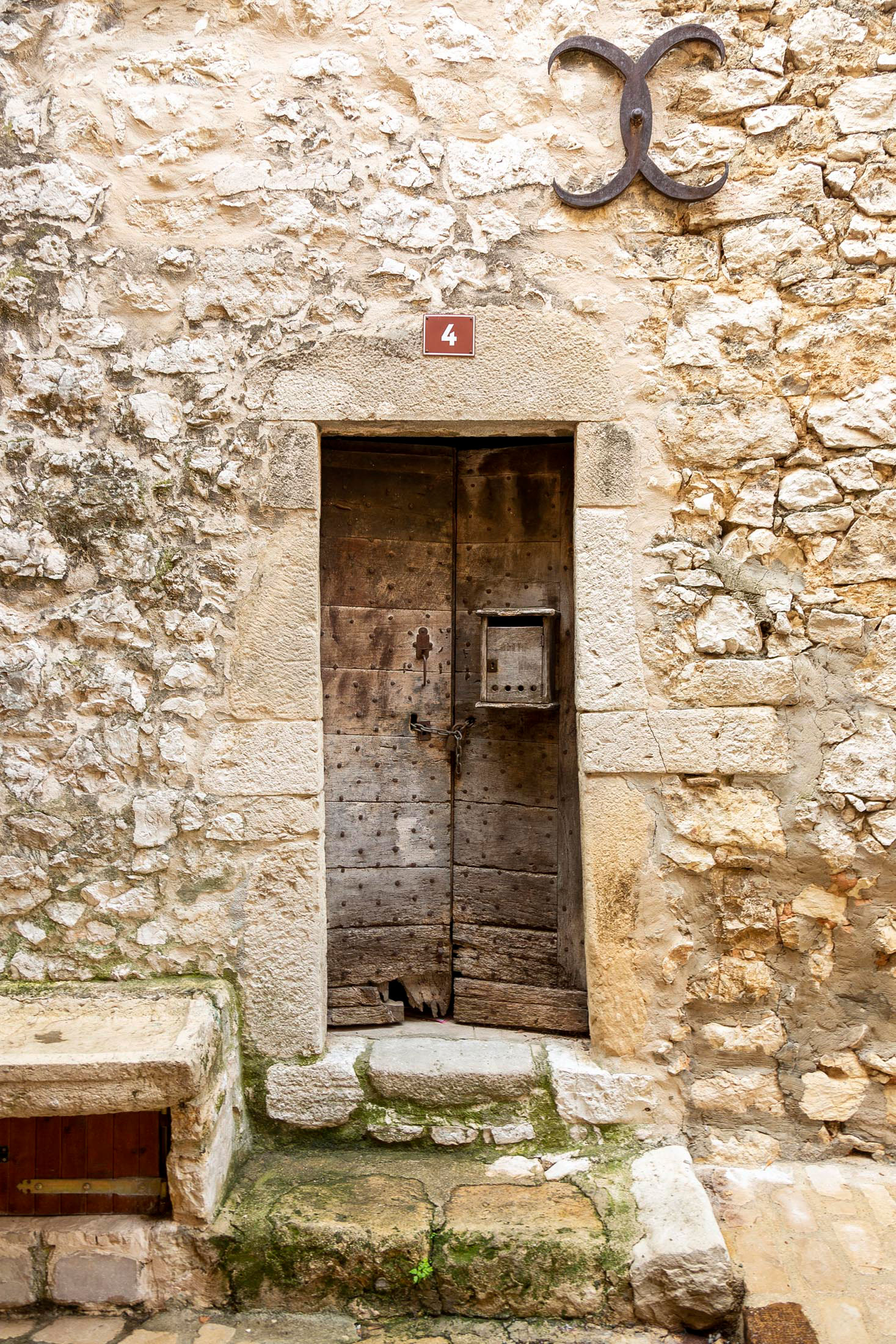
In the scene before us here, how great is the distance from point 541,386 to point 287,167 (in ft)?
3.11

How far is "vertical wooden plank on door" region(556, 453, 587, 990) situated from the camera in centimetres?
288

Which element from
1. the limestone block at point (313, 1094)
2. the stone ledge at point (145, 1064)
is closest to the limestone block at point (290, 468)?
the stone ledge at point (145, 1064)

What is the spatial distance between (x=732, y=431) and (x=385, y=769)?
57.5 inches

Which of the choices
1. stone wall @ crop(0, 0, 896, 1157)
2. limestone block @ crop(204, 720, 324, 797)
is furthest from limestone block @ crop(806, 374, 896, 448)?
limestone block @ crop(204, 720, 324, 797)

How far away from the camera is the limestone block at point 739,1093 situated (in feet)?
8.35

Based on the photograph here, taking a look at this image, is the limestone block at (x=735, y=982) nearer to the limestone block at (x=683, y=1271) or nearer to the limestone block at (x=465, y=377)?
the limestone block at (x=683, y=1271)

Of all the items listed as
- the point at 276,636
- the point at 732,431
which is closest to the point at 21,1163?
the point at 276,636

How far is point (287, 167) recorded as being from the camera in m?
2.57

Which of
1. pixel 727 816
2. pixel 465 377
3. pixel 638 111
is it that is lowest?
pixel 727 816

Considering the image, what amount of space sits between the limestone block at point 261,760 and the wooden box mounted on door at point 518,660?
0.64 meters

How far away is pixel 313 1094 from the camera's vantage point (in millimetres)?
2584

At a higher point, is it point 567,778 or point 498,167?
point 498,167

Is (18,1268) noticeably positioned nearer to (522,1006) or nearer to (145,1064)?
(145,1064)

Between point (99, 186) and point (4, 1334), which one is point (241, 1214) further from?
point (99, 186)
